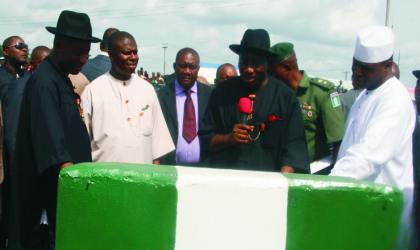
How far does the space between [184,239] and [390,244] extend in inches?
36.1

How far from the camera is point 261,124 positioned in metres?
3.05

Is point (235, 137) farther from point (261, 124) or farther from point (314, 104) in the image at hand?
point (314, 104)

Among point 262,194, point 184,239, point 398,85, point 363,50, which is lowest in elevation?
point 184,239

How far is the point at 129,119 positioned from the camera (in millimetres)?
3344

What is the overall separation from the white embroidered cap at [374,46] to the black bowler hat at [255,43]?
718mm

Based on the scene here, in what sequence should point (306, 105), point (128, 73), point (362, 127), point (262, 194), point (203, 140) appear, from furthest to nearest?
point (306, 105) < point (128, 73) < point (203, 140) < point (362, 127) < point (262, 194)

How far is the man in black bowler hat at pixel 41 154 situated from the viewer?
2447 millimetres

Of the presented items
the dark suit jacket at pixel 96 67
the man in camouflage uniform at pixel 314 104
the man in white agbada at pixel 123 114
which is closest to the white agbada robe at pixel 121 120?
the man in white agbada at pixel 123 114

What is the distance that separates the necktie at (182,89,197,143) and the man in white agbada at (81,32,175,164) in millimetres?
617

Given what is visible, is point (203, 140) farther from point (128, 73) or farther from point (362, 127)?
point (362, 127)

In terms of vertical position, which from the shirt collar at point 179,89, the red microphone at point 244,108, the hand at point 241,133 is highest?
the shirt collar at point 179,89

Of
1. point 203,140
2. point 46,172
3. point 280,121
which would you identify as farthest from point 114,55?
point 280,121

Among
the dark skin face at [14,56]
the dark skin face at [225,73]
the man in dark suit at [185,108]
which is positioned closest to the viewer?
the man in dark suit at [185,108]

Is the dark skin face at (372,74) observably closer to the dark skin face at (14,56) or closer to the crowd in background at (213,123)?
the crowd in background at (213,123)
